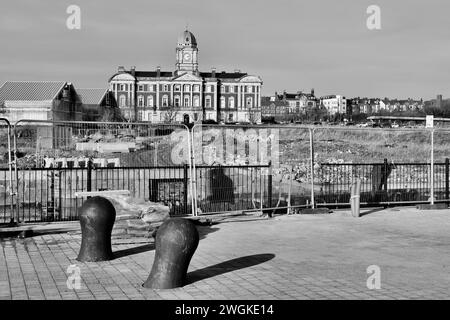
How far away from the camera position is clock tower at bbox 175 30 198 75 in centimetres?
16775

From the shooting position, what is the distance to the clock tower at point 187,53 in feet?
550

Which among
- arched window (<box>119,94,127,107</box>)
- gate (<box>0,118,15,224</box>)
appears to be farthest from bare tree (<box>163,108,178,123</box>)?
gate (<box>0,118,15,224</box>)

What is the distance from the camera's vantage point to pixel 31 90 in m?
63.4

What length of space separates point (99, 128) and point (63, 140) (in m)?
0.99

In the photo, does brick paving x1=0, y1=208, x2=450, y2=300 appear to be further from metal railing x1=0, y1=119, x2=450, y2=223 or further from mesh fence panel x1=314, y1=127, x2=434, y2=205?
mesh fence panel x1=314, y1=127, x2=434, y2=205

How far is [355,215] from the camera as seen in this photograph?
1528 centimetres

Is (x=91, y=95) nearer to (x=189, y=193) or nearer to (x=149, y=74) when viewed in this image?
(x=189, y=193)

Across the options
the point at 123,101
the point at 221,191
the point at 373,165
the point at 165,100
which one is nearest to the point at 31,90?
the point at 373,165

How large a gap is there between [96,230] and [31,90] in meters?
57.4

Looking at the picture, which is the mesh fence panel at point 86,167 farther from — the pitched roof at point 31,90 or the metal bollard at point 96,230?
the pitched roof at point 31,90

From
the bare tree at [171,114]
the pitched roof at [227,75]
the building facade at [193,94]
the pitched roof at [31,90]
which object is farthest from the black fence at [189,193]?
the pitched roof at [227,75]

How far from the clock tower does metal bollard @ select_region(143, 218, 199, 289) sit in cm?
16086
